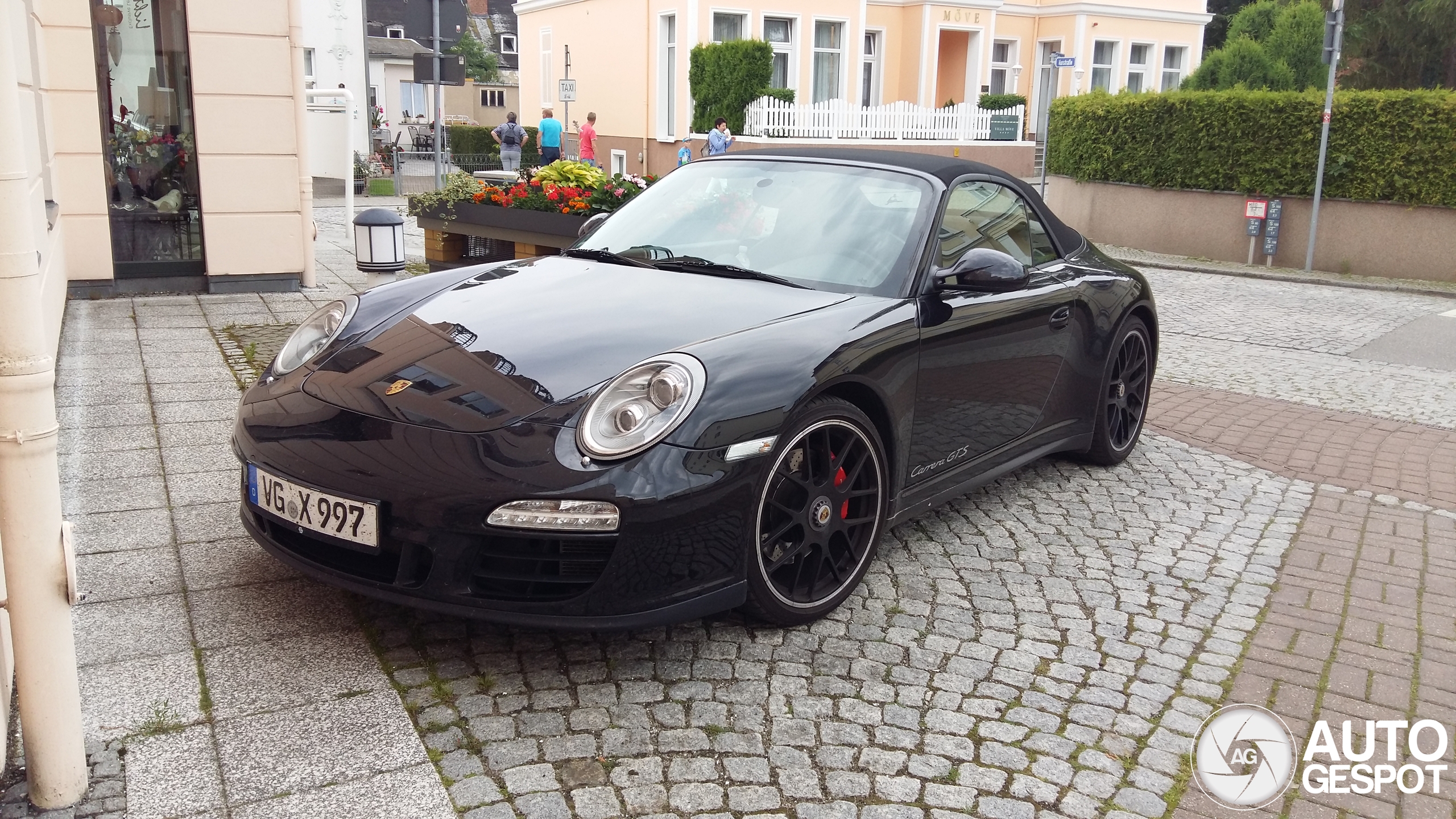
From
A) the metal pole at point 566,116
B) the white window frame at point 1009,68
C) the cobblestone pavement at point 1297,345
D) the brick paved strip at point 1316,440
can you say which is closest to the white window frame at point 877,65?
the white window frame at point 1009,68

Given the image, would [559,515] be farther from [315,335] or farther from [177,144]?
[177,144]

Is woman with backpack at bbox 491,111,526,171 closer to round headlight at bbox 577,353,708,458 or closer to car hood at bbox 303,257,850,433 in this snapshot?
car hood at bbox 303,257,850,433

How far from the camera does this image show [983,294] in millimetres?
4496

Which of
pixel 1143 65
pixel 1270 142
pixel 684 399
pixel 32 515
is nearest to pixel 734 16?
pixel 1143 65

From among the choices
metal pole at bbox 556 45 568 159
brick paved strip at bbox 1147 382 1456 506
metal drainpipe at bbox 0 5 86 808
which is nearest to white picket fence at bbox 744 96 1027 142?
metal pole at bbox 556 45 568 159

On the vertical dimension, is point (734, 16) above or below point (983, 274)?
above

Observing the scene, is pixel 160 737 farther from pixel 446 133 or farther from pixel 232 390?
pixel 446 133

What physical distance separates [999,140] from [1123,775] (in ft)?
92.4

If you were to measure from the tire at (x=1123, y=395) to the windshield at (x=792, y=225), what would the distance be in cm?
155

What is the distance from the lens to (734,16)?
1127 inches

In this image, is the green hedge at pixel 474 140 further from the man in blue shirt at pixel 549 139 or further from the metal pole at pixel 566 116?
the man in blue shirt at pixel 549 139

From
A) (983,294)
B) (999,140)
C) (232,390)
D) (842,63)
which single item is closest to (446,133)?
(842,63)

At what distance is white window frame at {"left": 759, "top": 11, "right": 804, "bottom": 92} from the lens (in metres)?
29.0

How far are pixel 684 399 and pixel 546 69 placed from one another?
110 ft
